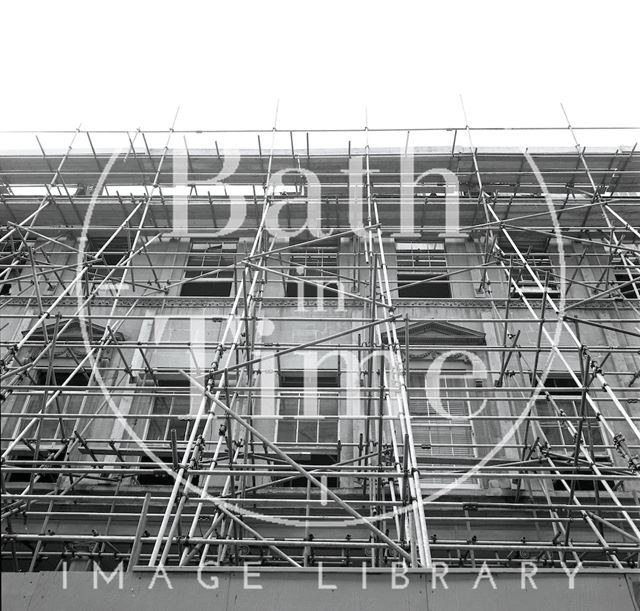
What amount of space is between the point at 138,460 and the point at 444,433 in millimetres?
6152

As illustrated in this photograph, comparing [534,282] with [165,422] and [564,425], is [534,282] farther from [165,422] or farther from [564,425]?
[165,422]

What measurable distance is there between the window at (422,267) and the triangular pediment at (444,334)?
5.29 feet

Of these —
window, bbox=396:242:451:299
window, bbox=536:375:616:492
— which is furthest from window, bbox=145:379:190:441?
window, bbox=536:375:616:492

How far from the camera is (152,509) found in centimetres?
1168

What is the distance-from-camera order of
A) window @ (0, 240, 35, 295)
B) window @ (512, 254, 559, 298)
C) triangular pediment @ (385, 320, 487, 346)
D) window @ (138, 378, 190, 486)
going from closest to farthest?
window @ (138, 378, 190, 486)
triangular pediment @ (385, 320, 487, 346)
window @ (0, 240, 35, 295)
window @ (512, 254, 559, 298)

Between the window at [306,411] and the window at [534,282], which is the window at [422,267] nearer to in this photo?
the window at [534,282]

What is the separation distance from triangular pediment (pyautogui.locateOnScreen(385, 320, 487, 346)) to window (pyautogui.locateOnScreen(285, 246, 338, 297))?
8.51 ft

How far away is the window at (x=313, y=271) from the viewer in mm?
16422

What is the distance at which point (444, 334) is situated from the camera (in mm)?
14891

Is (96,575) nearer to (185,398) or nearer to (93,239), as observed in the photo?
(185,398)

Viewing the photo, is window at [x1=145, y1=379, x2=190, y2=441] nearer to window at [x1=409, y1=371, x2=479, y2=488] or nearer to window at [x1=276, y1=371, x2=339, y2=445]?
window at [x1=276, y1=371, x2=339, y2=445]

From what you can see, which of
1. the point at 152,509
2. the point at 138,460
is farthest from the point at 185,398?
the point at 152,509

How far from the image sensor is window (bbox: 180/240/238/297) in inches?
653

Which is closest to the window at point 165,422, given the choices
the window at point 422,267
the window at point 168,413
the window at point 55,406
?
the window at point 168,413
